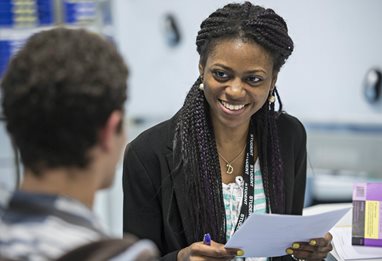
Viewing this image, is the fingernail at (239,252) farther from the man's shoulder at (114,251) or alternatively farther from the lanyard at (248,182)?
the man's shoulder at (114,251)

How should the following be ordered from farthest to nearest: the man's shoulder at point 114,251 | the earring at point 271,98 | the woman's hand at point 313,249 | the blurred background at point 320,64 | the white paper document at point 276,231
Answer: the blurred background at point 320,64
the earring at point 271,98
the woman's hand at point 313,249
the white paper document at point 276,231
the man's shoulder at point 114,251

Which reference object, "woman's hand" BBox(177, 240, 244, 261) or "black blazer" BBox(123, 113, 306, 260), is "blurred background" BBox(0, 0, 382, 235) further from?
"woman's hand" BBox(177, 240, 244, 261)

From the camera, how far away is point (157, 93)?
3.65m

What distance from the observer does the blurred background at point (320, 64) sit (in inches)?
124

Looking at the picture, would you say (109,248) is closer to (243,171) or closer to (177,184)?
(177,184)

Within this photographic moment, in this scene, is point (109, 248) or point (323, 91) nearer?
point (109, 248)

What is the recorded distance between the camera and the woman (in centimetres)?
141

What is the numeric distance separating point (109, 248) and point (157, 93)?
2.96 m

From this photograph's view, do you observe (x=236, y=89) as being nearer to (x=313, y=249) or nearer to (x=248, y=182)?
(x=248, y=182)

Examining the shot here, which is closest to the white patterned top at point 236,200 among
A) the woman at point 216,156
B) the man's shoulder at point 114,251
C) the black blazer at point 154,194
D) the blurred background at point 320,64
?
the woman at point 216,156

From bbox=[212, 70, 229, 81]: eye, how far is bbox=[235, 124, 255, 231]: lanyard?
0.76 ft

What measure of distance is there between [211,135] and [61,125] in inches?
31.2

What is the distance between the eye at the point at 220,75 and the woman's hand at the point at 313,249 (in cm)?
45

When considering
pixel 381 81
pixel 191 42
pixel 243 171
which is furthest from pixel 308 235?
pixel 191 42
